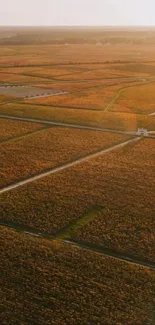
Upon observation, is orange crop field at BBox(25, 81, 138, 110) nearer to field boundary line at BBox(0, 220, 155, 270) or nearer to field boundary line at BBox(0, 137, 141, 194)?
field boundary line at BBox(0, 137, 141, 194)

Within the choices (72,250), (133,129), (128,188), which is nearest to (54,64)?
(133,129)

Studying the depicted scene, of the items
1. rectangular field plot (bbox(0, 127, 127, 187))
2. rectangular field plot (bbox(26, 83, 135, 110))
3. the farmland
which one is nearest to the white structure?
the farmland

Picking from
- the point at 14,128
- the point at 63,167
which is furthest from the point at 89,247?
the point at 14,128

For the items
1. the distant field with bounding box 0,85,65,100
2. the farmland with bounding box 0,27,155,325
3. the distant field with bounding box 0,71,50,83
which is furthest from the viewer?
the distant field with bounding box 0,71,50,83

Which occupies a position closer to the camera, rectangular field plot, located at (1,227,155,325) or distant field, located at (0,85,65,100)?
rectangular field plot, located at (1,227,155,325)

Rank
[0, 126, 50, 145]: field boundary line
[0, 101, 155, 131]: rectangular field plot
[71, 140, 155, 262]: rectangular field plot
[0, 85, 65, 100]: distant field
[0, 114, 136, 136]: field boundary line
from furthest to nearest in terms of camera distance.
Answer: [0, 85, 65, 100]: distant field < [0, 101, 155, 131]: rectangular field plot < [0, 114, 136, 136]: field boundary line < [0, 126, 50, 145]: field boundary line < [71, 140, 155, 262]: rectangular field plot

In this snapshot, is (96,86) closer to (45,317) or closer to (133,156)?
(133,156)

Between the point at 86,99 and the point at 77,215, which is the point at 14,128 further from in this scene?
the point at 77,215

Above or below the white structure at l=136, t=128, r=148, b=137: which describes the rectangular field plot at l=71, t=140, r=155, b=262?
below
